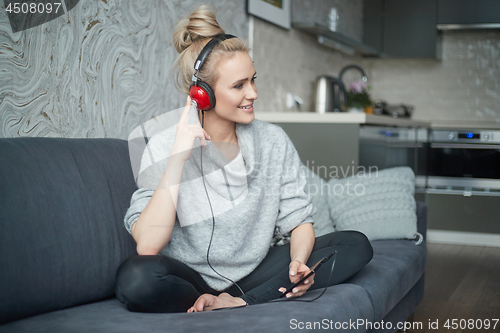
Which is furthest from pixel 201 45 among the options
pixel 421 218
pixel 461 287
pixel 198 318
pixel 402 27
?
pixel 402 27

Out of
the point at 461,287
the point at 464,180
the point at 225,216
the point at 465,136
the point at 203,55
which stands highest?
the point at 203,55

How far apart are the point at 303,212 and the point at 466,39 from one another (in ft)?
12.7

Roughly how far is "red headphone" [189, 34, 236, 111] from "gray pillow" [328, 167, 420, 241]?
942 mm

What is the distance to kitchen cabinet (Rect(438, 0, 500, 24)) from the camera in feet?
13.6

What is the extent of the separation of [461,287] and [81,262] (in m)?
2.10

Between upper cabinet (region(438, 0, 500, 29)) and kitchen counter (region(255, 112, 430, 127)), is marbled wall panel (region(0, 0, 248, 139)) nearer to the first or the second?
kitchen counter (region(255, 112, 430, 127))

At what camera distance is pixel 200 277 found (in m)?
1.38

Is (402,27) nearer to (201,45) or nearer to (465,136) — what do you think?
(465,136)

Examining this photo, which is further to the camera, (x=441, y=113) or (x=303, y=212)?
(x=441, y=113)

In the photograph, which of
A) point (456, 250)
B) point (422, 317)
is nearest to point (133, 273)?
point (422, 317)

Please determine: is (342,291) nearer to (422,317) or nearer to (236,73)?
(236,73)

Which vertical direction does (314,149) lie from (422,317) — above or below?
above

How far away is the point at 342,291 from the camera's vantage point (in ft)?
4.32

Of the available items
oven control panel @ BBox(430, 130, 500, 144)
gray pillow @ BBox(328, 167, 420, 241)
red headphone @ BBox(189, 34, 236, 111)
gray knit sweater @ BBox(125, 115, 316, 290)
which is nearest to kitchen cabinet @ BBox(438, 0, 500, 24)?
oven control panel @ BBox(430, 130, 500, 144)
